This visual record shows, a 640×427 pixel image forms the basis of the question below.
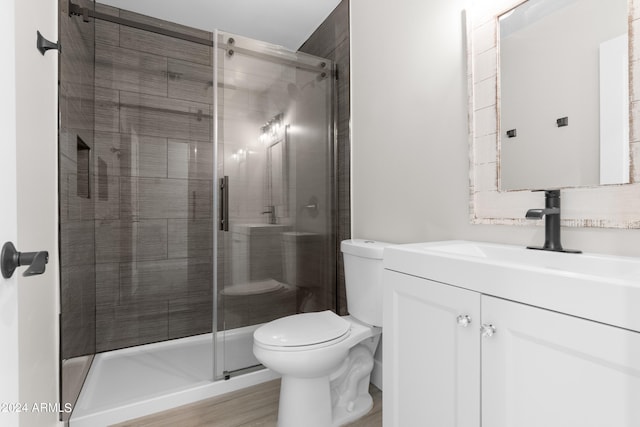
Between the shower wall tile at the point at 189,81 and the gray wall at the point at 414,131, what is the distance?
3.85 ft

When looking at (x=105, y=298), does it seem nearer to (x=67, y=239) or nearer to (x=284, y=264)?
(x=67, y=239)

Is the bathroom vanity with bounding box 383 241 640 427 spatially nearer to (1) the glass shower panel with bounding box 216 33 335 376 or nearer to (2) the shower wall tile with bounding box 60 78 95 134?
(1) the glass shower panel with bounding box 216 33 335 376

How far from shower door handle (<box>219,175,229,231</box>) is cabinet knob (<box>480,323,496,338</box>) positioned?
4.65ft

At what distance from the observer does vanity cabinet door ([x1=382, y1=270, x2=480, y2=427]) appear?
2.81 ft

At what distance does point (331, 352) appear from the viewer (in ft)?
4.59

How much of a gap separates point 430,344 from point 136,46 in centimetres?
265

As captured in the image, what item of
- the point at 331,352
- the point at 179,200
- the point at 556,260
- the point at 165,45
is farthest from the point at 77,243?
the point at 556,260

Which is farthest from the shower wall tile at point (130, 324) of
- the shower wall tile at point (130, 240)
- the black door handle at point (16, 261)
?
the black door handle at point (16, 261)

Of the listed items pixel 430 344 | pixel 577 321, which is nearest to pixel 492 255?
pixel 430 344

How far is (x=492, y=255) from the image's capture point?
1190 millimetres

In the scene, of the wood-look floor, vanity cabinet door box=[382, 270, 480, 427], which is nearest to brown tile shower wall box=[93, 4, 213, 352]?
the wood-look floor

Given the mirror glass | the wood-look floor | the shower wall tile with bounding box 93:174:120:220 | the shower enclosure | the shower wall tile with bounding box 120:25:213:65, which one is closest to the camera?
the mirror glass

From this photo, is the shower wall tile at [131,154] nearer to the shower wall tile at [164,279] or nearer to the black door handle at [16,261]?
the shower wall tile at [164,279]

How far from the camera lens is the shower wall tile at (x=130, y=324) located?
2.25 meters
